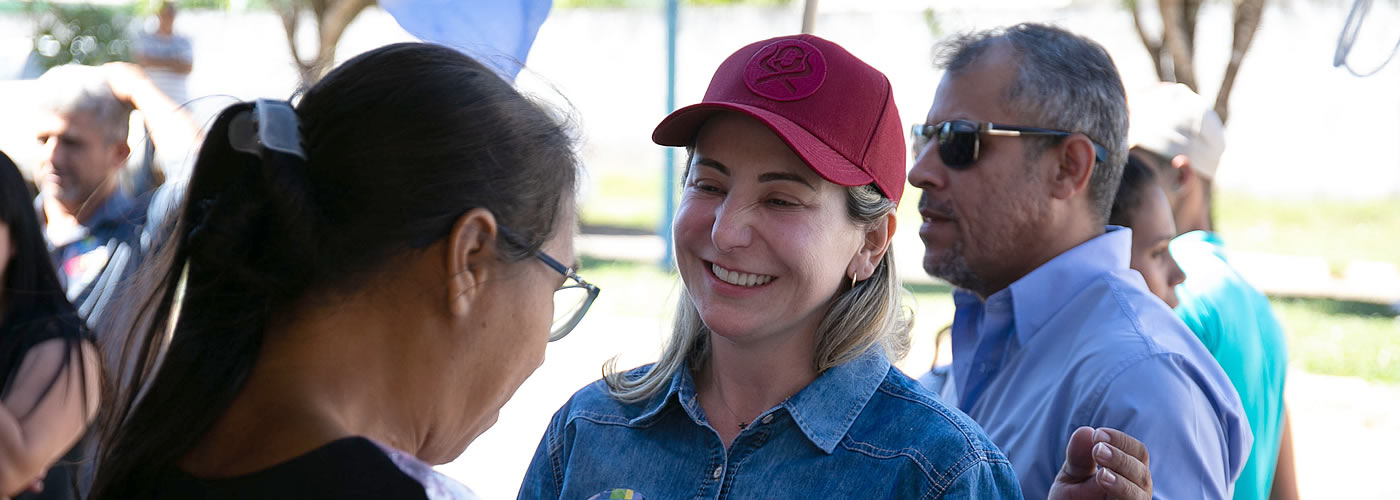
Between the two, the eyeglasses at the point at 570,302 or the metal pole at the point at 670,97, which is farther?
the metal pole at the point at 670,97

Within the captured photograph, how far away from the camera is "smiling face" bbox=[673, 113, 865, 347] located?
1.95 metres

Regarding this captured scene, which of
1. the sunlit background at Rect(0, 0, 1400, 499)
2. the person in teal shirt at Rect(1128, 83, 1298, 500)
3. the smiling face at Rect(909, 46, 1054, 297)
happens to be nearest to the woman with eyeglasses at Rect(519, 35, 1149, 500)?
the smiling face at Rect(909, 46, 1054, 297)

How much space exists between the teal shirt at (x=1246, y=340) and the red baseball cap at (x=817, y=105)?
1609 millimetres

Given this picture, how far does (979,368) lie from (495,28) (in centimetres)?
140

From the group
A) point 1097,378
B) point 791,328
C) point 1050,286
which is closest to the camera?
point 791,328

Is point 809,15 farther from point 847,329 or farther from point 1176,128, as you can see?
point 847,329

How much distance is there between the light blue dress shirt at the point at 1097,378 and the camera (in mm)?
2213

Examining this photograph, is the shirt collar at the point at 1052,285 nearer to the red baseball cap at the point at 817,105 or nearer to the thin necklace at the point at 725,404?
the red baseball cap at the point at 817,105

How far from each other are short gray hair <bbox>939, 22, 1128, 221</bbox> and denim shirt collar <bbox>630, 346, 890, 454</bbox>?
0.97m

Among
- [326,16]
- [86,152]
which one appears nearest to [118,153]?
[86,152]

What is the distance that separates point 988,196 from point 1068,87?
0.32 meters

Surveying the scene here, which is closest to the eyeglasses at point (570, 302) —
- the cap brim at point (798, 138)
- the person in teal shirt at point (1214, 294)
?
the cap brim at point (798, 138)

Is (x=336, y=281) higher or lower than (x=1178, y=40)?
higher

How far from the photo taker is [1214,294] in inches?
133
